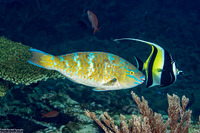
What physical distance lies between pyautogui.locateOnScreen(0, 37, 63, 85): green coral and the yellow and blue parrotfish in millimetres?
2014

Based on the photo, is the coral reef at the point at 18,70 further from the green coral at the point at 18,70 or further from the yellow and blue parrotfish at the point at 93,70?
the yellow and blue parrotfish at the point at 93,70

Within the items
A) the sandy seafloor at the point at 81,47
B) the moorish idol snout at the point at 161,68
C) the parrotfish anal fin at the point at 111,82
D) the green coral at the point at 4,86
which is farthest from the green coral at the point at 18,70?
the moorish idol snout at the point at 161,68

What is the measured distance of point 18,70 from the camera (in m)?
3.83

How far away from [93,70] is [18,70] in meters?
2.74

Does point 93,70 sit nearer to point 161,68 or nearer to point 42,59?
point 42,59

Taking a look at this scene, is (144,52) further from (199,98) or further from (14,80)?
(14,80)

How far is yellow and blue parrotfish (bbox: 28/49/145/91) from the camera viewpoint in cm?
211

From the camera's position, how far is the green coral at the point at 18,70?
3603mm

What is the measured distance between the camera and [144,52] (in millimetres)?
11648

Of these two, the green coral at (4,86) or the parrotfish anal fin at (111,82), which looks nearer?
the parrotfish anal fin at (111,82)

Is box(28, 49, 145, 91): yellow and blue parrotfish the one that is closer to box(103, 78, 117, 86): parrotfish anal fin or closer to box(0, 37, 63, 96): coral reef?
box(103, 78, 117, 86): parrotfish anal fin

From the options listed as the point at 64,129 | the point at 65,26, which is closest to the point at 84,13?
the point at 65,26

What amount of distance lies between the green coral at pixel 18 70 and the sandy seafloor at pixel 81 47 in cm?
47

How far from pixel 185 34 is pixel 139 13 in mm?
6348
